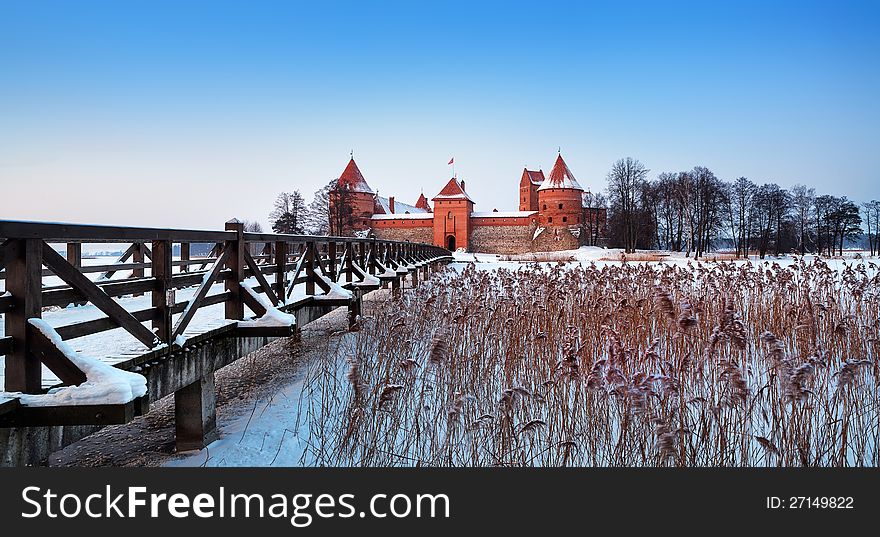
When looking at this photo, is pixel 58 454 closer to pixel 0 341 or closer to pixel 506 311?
pixel 0 341

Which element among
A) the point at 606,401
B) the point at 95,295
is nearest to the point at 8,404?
the point at 95,295

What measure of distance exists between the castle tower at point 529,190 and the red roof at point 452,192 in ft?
56.2

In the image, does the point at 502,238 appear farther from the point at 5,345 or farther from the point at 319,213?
the point at 5,345

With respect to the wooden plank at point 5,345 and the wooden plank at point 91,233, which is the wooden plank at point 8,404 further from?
the wooden plank at point 91,233

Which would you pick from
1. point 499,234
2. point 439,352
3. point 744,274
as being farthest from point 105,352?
point 499,234

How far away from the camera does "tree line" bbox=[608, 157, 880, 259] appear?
4759 cm

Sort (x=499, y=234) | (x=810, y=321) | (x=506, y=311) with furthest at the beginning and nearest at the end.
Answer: (x=499, y=234), (x=506, y=311), (x=810, y=321)

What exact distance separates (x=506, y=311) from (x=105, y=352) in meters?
4.50

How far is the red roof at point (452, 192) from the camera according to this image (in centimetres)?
6225

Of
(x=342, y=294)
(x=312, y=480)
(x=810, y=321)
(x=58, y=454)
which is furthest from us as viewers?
(x=342, y=294)

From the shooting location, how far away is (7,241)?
2.68 metres

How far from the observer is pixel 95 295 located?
3203 millimetres

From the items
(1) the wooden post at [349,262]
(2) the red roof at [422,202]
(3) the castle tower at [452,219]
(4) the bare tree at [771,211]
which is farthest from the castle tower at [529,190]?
(1) the wooden post at [349,262]

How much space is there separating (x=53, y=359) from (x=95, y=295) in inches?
18.5
